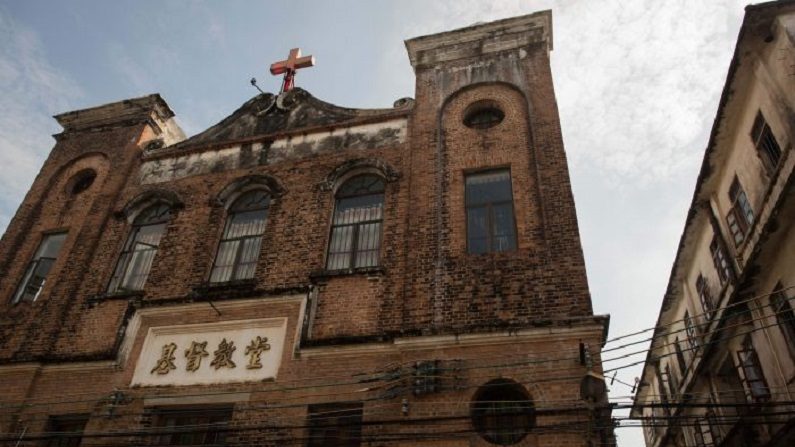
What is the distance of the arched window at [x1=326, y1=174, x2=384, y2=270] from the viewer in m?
10.2

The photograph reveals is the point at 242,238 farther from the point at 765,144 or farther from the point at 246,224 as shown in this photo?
the point at 765,144

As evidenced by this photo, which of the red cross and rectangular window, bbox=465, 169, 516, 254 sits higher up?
the red cross

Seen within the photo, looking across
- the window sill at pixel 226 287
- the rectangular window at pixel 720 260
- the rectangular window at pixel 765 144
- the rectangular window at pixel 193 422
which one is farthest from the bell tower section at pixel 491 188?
the rectangular window at pixel 720 260

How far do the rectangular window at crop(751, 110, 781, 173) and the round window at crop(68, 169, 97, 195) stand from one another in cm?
1449

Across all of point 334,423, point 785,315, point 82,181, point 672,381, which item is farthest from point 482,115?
point 672,381

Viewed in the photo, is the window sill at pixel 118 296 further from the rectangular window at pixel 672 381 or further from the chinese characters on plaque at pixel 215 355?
the rectangular window at pixel 672 381

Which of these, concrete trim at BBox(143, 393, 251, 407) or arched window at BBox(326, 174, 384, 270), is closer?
concrete trim at BBox(143, 393, 251, 407)

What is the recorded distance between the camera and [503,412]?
7359 millimetres

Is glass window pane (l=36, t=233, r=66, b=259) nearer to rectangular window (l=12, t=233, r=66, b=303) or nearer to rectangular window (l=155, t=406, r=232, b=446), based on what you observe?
rectangular window (l=12, t=233, r=66, b=303)

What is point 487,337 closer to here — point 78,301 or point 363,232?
point 363,232

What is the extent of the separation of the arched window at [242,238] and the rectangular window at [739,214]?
10.2m

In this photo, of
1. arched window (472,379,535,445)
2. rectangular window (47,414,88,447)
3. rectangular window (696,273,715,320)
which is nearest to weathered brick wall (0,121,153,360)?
rectangular window (47,414,88,447)

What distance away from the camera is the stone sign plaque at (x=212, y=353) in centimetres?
910

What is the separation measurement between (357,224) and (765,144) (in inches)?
319
